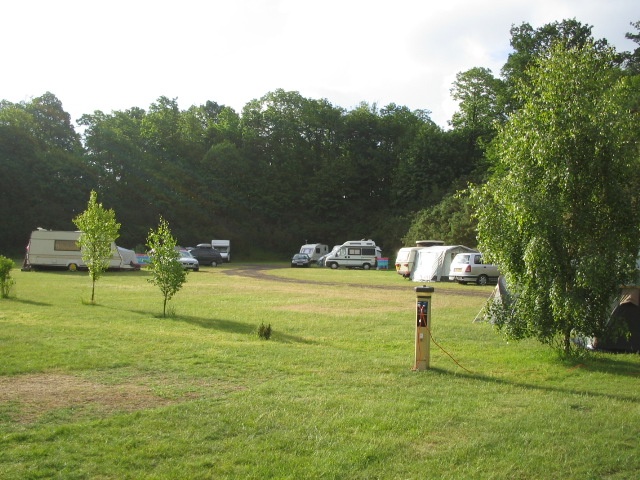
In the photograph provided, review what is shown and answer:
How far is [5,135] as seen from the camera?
55.3 m

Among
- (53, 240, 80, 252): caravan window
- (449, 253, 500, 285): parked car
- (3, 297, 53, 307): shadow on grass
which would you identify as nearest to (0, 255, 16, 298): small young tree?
(3, 297, 53, 307): shadow on grass

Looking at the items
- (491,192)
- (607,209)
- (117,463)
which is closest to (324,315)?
(491,192)

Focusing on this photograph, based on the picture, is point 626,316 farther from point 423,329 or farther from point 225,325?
point 225,325

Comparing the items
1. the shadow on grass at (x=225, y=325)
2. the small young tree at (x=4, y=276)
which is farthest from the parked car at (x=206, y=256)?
the shadow on grass at (x=225, y=325)

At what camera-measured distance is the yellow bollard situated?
877 cm

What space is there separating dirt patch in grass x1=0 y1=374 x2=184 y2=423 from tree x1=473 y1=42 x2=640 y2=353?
5.76 meters

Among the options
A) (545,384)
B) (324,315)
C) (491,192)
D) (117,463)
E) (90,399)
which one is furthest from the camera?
(324,315)

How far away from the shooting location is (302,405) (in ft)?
21.5

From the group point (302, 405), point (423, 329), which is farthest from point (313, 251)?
point (302, 405)

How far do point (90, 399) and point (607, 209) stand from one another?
784 centimetres

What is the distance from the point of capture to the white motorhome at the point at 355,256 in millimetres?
47219

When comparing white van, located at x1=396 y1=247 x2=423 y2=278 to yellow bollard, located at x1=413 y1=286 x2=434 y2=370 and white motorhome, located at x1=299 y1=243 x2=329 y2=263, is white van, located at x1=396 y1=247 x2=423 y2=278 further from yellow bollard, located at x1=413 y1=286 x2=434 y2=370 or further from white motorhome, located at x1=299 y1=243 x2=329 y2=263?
yellow bollard, located at x1=413 y1=286 x2=434 y2=370

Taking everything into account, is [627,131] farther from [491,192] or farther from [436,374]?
[436,374]

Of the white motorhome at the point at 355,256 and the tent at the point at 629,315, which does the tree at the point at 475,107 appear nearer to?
the white motorhome at the point at 355,256
